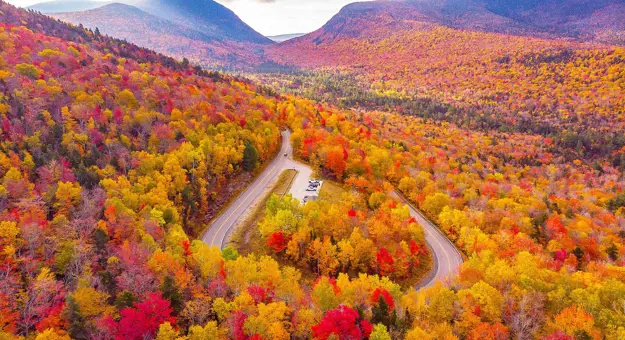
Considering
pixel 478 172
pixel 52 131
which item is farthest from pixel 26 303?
pixel 478 172

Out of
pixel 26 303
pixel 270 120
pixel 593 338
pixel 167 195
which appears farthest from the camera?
pixel 270 120

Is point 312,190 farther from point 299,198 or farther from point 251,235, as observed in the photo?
point 251,235

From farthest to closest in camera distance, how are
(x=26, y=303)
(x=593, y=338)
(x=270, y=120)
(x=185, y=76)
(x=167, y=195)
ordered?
(x=185, y=76) < (x=270, y=120) < (x=167, y=195) < (x=593, y=338) < (x=26, y=303)

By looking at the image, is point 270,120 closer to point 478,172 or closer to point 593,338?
point 478,172

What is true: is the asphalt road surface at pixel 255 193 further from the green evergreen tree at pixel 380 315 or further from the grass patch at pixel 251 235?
the green evergreen tree at pixel 380 315

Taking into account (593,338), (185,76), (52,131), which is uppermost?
(185,76)
